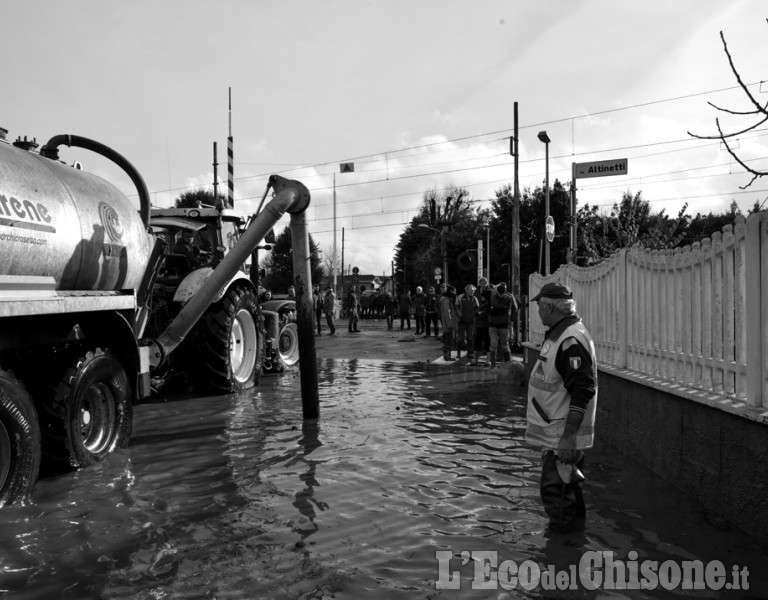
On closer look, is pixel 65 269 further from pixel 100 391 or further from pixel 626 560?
pixel 626 560

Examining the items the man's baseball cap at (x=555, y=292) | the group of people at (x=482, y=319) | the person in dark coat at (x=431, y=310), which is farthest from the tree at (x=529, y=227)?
the man's baseball cap at (x=555, y=292)

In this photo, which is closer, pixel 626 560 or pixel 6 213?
pixel 626 560

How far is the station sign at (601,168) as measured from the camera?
553 inches

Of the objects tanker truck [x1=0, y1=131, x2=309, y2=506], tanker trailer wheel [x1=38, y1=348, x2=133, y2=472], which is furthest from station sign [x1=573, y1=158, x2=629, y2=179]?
tanker trailer wheel [x1=38, y1=348, x2=133, y2=472]

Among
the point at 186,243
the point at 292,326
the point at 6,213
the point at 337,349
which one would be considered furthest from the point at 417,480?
the point at 337,349

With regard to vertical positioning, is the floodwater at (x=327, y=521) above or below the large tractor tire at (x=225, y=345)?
below

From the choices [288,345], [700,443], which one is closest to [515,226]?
[288,345]

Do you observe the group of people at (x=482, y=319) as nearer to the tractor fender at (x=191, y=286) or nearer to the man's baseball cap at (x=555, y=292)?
the tractor fender at (x=191, y=286)

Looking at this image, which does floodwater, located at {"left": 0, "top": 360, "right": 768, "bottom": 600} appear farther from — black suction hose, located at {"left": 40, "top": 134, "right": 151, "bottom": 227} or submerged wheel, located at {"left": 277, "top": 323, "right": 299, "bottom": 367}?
submerged wheel, located at {"left": 277, "top": 323, "right": 299, "bottom": 367}

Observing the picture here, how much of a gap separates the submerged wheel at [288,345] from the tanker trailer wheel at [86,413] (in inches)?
281

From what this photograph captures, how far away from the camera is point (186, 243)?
33.5ft

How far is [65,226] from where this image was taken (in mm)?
5293

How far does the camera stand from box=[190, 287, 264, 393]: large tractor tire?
9.38 m

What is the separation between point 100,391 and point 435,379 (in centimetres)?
706
